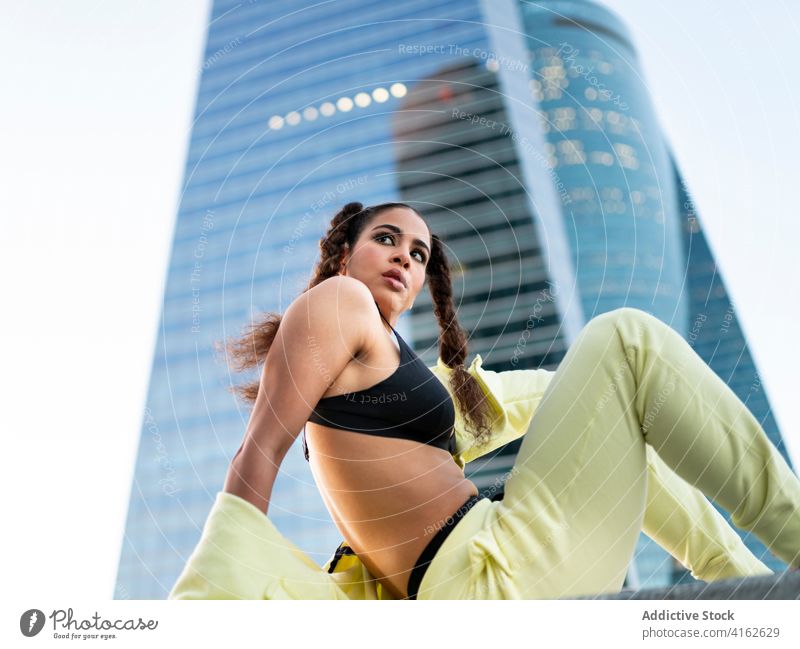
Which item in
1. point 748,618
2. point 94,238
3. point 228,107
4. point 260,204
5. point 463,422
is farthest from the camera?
point 260,204

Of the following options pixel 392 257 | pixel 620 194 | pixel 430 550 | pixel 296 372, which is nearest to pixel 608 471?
pixel 430 550

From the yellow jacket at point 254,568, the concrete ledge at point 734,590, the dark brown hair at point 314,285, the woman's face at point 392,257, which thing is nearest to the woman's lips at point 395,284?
the woman's face at point 392,257

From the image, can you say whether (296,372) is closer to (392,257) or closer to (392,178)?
(392,257)

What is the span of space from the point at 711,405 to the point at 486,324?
24.9ft

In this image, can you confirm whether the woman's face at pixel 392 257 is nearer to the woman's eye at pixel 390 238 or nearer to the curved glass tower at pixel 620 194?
the woman's eye at pixel 390 238

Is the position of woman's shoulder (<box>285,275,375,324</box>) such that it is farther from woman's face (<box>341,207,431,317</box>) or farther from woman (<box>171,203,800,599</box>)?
woman's face (<box>341,207,431,317</box>)

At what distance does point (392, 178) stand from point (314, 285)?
252 centimetres

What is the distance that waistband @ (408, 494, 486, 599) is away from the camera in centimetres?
78

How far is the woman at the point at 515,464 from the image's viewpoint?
2.27 ft

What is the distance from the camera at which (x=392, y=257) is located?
1.03 m

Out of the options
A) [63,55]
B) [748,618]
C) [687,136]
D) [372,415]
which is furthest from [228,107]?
[748,618]

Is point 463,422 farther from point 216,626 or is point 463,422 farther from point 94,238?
point 94,238

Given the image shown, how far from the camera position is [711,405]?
2.28 ft

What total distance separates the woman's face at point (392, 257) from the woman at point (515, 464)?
0.15 metres
